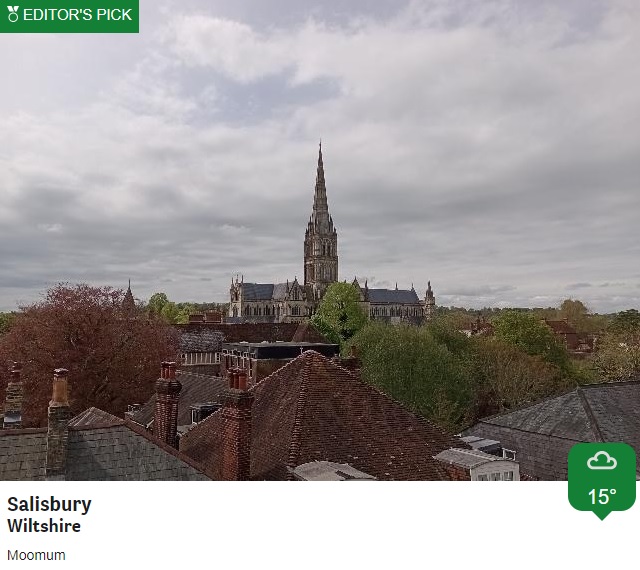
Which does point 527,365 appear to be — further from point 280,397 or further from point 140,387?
point 280,397

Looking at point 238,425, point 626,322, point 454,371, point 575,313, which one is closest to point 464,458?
point 238,425

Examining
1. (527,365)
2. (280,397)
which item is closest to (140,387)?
(280,397)

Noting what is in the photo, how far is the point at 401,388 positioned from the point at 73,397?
839 inches

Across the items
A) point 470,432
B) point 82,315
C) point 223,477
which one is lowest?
point 470,432

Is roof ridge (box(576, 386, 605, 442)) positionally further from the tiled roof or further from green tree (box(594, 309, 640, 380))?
the tiled roof

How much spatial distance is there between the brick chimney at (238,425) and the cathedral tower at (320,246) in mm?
118570

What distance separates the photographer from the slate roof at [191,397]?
2455 cm

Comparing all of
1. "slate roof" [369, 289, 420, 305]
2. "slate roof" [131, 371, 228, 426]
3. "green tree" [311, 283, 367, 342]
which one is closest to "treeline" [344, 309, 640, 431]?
"green tree" [311, 283, 367, 342]

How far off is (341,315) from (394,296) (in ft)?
284

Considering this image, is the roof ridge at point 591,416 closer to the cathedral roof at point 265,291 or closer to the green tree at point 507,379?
the green tree at point 507,379

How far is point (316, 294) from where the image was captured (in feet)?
424

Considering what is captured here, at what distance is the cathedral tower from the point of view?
13362 centimetres

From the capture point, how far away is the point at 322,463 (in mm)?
12539
